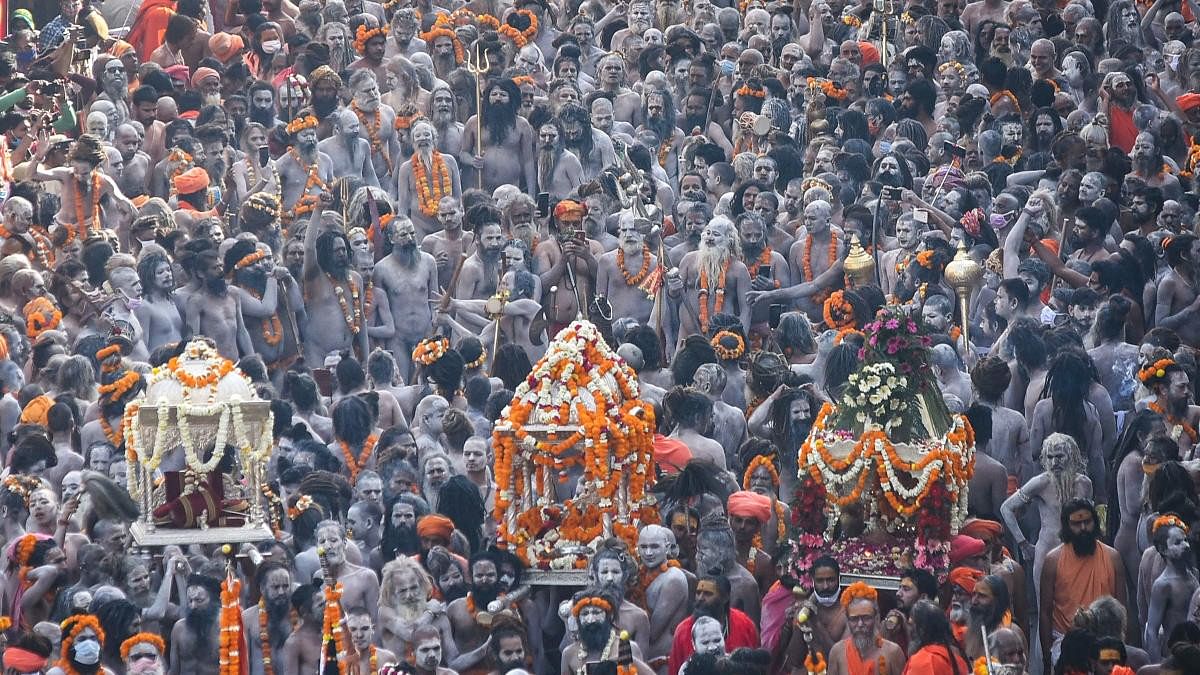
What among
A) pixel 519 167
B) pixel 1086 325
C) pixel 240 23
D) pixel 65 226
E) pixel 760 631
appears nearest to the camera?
pixel 760 631

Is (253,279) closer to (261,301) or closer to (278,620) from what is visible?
(261,301)

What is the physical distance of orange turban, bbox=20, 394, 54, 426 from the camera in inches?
827

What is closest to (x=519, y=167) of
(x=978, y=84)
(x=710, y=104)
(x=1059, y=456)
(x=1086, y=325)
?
(x=710, y=104)

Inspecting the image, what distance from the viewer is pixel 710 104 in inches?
1140

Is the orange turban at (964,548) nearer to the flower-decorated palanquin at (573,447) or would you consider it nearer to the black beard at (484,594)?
the flower-decorated palanquin at (573,447)

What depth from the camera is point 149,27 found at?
Result: 97.1ft

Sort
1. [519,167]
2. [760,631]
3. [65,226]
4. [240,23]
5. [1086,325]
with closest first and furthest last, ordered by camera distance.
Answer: [760,631] < [1086,325] < [65,226] < [519,167] < [240,23]

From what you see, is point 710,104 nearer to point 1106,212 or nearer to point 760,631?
point 1106,212

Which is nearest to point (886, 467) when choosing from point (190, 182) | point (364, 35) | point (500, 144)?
point (190, 182)

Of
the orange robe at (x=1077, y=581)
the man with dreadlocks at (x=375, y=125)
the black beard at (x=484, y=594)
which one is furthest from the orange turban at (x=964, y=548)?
the man with dreadlocks at (x=375, y=125)

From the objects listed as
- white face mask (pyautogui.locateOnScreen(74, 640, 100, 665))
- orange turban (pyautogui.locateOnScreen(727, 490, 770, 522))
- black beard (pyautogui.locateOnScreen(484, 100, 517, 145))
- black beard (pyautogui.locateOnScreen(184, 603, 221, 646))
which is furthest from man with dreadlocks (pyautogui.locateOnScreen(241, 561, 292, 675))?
black beard (pyautogui.locateOnScreen(484, 100, 517, 145))

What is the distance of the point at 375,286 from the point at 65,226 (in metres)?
2.61

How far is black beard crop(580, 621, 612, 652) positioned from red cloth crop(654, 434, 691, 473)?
226cm

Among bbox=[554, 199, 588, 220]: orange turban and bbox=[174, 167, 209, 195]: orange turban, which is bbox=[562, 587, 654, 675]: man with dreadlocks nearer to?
bbox=[554, 199, 588, 220]: orange turban
